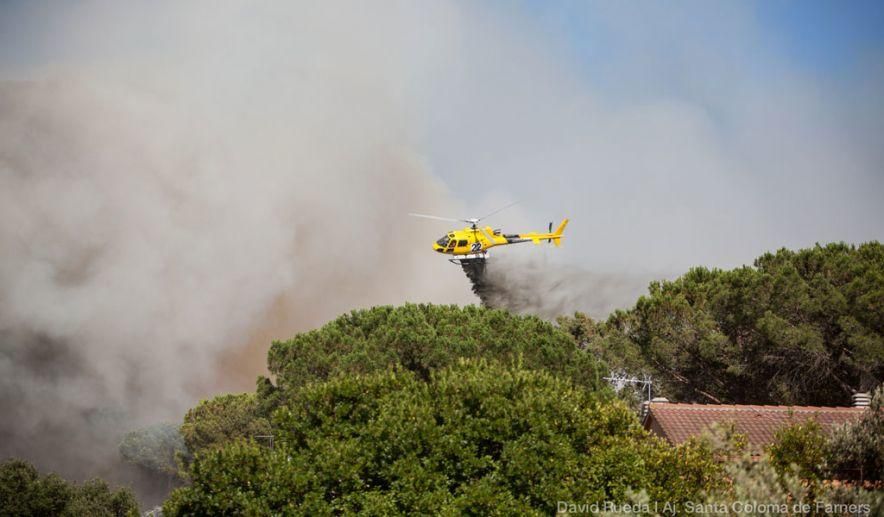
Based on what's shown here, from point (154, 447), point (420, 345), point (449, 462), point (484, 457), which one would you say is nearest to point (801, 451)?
point (484, 457)

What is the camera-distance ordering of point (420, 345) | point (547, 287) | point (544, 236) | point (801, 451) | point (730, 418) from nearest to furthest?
point (801, 451) → point (730, 418) → point (420, 345) → point (544, 236) → point (547, 287)

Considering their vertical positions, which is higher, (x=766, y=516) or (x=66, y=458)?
(x=66, y=458)

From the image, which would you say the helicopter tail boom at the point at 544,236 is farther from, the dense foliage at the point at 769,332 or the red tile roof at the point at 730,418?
the red tile roof at the point at 730,418

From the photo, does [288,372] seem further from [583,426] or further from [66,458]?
[66,458]

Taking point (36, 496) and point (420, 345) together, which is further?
point (36, 496)

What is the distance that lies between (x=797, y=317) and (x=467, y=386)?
2485cm

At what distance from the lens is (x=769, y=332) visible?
1699 inches

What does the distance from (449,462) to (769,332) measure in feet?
81.0

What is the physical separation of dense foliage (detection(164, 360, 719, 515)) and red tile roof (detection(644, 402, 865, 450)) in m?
7.16

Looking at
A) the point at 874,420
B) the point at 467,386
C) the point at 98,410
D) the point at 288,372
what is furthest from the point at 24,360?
the point at 874,420

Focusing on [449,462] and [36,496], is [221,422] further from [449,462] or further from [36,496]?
[449,462]

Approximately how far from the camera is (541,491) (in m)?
21.6

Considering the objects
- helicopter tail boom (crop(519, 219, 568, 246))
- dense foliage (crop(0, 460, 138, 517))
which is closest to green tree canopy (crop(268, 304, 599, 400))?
dense foliage (crop(0, 460, 138, 517))

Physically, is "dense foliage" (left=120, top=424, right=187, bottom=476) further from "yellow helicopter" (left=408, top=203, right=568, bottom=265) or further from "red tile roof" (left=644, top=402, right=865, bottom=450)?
"red tile roof" (left=644, top=402, right=865, bottom=450)
